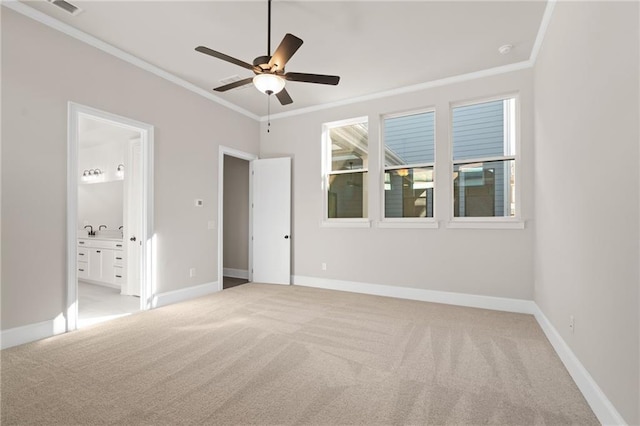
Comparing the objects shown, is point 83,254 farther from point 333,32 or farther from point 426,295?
point 426,295

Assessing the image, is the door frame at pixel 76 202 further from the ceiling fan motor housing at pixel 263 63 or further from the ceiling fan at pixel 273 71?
the ceiling fan motor housing at pixel 263 63

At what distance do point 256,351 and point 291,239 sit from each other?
121 inches

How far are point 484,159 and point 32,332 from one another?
5.63 metres

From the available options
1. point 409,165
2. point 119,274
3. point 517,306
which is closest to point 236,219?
point 119,274

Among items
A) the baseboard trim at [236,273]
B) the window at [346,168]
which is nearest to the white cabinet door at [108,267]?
the baseboard trim at [236,273]

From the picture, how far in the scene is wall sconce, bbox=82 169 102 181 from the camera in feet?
21.5

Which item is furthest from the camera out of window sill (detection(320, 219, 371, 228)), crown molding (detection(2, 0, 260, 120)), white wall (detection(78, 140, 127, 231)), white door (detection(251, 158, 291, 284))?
white wall (detection(78, 140, 127, 231))

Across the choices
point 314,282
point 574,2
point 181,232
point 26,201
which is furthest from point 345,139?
point 26,201

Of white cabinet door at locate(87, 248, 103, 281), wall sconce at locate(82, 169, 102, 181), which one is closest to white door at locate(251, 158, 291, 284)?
white cabinet door at locate(87, 248, 103, 281)

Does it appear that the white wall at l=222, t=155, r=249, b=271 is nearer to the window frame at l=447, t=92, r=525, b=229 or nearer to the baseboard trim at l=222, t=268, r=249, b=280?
the baseboard trim at l=222, t=268, r=249, b=280

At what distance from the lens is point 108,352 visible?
2.76 meters

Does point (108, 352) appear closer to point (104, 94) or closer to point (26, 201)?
point (26, 201)

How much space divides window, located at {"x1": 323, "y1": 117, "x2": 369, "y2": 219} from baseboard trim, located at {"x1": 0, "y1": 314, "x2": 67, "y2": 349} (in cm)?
382

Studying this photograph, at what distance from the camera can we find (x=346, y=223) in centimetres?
527
